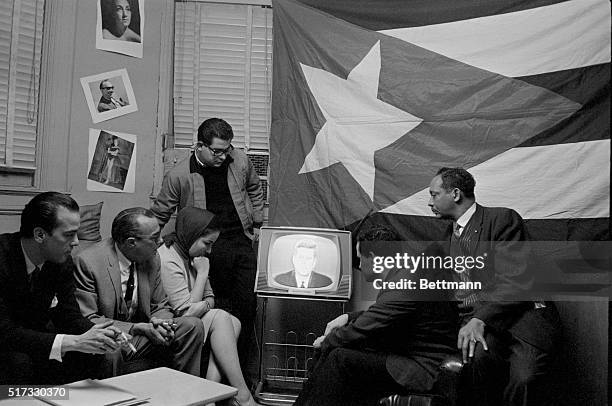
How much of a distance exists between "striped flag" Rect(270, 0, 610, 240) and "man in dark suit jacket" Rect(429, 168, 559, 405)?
18 centimetres

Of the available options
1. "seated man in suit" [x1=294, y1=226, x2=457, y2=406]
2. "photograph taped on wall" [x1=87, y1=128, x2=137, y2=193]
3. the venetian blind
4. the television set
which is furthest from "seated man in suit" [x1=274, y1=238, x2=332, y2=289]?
"photograph taped on wall" [x1=87, y1=128, x2=137, y2=193]

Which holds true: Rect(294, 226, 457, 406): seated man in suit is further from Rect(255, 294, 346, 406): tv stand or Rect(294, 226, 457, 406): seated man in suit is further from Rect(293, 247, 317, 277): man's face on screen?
Rect(255, 294, 346, 406): tv stand

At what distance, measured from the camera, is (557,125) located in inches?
71.2

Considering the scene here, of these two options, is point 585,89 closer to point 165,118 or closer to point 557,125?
point 557,125

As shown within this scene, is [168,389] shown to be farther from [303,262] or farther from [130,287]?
[303,262]

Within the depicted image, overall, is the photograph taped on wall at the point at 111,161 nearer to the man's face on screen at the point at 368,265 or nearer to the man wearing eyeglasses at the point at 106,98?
the man wearing eyeglasses at the point at 106,98

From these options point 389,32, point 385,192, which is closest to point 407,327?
point 385,192

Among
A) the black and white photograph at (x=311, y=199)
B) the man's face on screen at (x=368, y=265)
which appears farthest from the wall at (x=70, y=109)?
the man's face on screen at (x=368, y=265)

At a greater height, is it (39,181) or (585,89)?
(585,89)

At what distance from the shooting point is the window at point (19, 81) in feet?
5.81

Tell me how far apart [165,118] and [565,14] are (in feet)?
5.13

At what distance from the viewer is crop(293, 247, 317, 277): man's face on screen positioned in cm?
191

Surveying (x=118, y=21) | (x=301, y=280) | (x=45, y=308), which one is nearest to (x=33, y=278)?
(x=45, y=308)

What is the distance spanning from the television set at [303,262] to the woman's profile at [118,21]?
93cm
